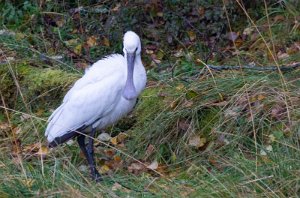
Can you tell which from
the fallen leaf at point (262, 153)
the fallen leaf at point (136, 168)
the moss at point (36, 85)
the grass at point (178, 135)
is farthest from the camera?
the moss at point (36, 85)

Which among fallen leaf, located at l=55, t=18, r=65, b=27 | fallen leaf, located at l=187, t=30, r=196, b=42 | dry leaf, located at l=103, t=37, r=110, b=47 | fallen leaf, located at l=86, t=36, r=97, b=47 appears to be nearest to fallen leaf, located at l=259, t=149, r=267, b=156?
fallen leaf, located at l=187, t=30, r=196, b=42

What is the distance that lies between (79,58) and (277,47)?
1.87 metres

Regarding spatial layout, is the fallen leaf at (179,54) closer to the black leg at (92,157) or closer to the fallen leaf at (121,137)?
the fallen leaf at (121,137)

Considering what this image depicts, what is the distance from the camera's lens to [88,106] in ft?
22.6

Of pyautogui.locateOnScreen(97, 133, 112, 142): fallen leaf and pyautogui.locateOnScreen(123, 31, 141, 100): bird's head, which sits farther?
pyautogui.locateOnScreen(97, 133, 112, 142): fallen leaf

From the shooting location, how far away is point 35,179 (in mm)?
5582

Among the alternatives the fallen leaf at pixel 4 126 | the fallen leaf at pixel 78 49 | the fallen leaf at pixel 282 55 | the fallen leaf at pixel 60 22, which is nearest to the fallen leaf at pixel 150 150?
the fallen leaf at pixel 4 126

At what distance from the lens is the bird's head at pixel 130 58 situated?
6695mm

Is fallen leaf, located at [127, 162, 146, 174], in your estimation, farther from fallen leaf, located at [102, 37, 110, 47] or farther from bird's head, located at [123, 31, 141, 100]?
fallen leaf, located at [102, 37, 110, 47]

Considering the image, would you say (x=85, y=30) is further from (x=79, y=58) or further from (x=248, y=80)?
(x=248, y=80)

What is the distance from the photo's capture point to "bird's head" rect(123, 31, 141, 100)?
670 centimetres

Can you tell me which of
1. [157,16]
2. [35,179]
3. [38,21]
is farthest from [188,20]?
[35,179]

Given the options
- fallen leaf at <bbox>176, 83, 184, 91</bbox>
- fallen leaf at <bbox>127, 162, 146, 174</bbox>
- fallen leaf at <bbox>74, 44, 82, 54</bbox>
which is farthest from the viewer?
fallen leaf at <bbox>74, 44, 82, 54</bbox>

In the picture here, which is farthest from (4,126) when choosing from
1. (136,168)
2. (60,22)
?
(60,22)
